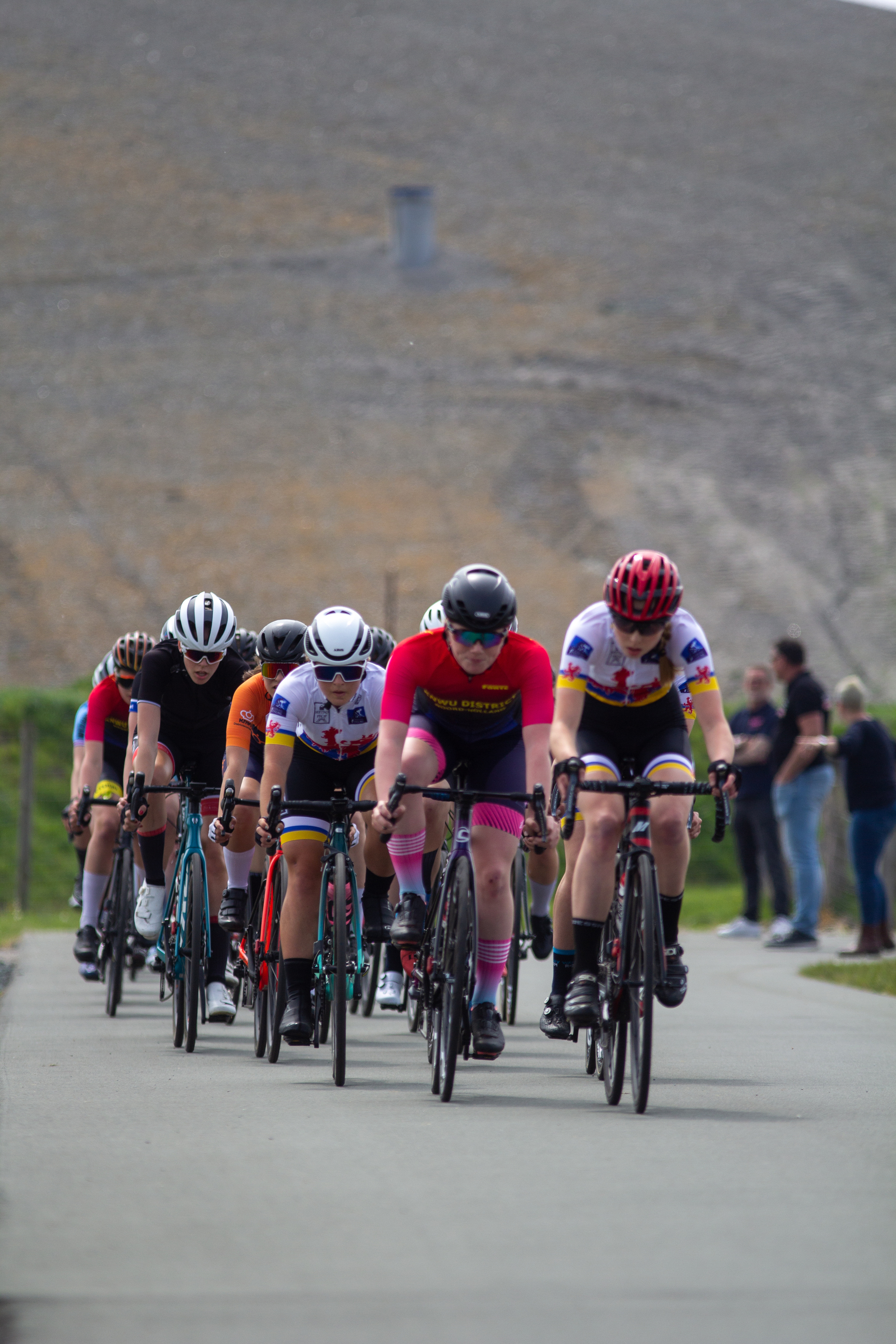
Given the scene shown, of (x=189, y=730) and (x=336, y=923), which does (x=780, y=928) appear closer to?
(x=189, y=730)

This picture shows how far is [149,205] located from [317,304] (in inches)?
237

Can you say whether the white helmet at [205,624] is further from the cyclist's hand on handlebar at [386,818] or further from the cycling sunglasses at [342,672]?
the cyclist's hand on handlebar at [386,818]

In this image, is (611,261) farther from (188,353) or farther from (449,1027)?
(449,1027)

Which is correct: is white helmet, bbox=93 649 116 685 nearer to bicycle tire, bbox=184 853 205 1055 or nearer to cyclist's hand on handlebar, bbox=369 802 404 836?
bicycle tire, bbox=184 853 205 1055

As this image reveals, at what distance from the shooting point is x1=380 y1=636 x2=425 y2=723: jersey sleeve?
25.2 feet

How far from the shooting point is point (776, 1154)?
20.0 feet

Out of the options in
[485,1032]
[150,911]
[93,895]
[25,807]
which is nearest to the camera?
[485,1032]

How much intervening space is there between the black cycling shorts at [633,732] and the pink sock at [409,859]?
0.97 meters

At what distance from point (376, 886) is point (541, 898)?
5.89 ft

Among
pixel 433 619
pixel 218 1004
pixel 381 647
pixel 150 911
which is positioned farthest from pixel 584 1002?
pixel 381 647

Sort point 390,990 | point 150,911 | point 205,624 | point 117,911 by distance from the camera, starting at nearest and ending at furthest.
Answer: point 390,990 → point 205,624 → point 150,911 → point 117,911

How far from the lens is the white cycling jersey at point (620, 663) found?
7594 mm

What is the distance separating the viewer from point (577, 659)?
24.9 feet

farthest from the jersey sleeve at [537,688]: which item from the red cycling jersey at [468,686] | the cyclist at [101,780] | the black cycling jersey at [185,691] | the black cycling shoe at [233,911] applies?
the cyclist at [101,780]
